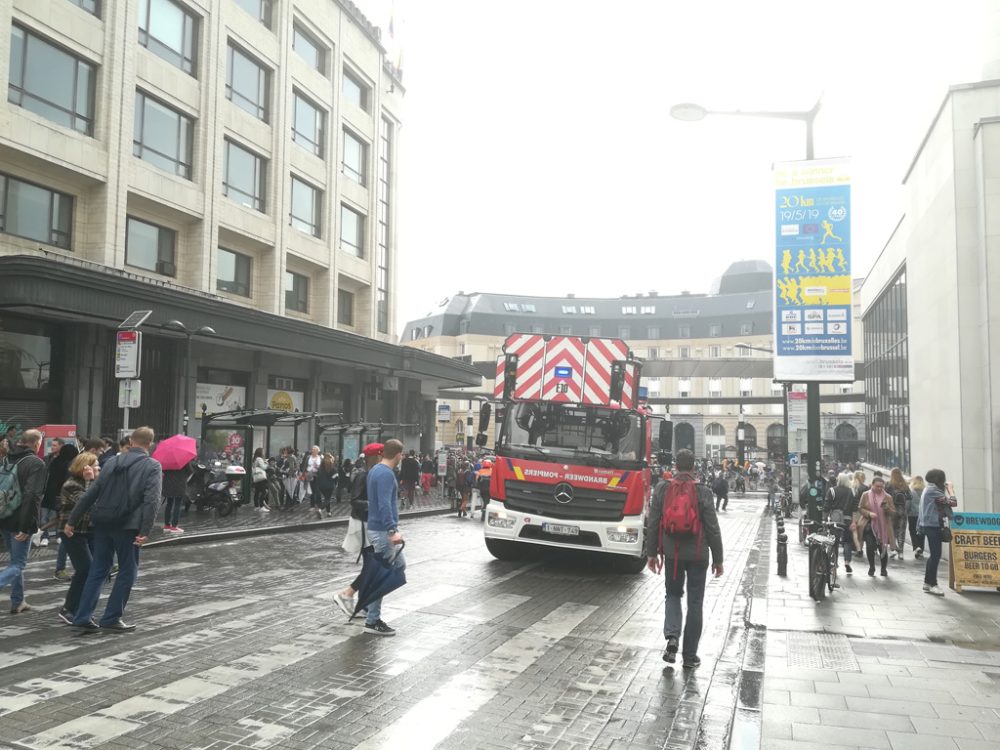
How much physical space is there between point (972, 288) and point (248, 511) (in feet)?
55.5

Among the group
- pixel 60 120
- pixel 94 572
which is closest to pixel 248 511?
pixel 60 120

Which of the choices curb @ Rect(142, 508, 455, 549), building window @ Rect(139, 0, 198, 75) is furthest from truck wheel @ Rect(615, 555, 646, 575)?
building window @ Rect(139, 0, 198, 75)

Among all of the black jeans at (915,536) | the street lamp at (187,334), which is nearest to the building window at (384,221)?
the street lamp at (187,334)

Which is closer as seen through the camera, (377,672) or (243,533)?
(377,672)

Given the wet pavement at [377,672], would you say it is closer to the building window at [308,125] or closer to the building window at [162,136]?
the building window at [162,136]

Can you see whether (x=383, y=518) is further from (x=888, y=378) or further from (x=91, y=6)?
(x=888, y=378)

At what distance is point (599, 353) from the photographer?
39.1 feet

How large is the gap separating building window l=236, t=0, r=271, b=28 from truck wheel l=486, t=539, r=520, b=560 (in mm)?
21397

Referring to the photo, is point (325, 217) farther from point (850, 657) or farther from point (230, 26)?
Answer: point (850, 657)

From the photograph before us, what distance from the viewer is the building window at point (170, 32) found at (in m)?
21.2

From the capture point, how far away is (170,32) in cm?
2206

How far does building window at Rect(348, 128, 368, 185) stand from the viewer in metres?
31.9

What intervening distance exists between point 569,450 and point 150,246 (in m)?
15.7

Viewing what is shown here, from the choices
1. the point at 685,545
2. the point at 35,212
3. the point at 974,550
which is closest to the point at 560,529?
the point at 685,545
